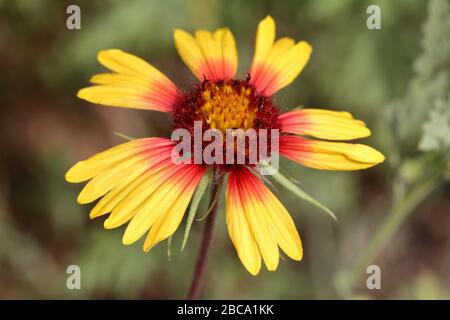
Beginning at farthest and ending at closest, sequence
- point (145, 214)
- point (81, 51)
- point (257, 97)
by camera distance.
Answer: point (81, 51)
point (257, 97)
point (145, 214)

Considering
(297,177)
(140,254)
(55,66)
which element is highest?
(55,66)

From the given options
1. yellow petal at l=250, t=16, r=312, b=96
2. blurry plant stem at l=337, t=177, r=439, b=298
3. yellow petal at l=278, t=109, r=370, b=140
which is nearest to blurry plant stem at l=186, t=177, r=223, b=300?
yellow petal at l=278, t=109, r=370, b=140

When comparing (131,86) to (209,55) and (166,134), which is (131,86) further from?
(166,134)

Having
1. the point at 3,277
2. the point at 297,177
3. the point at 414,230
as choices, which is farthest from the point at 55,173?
the point at 414,230

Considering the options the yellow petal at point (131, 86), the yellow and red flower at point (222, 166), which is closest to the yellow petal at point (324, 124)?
the yellow and red flower at point (222, 166)

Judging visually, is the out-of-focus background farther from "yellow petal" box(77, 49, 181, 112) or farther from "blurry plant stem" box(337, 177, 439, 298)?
"yellow petal" box(77, 49, 181, 112)
